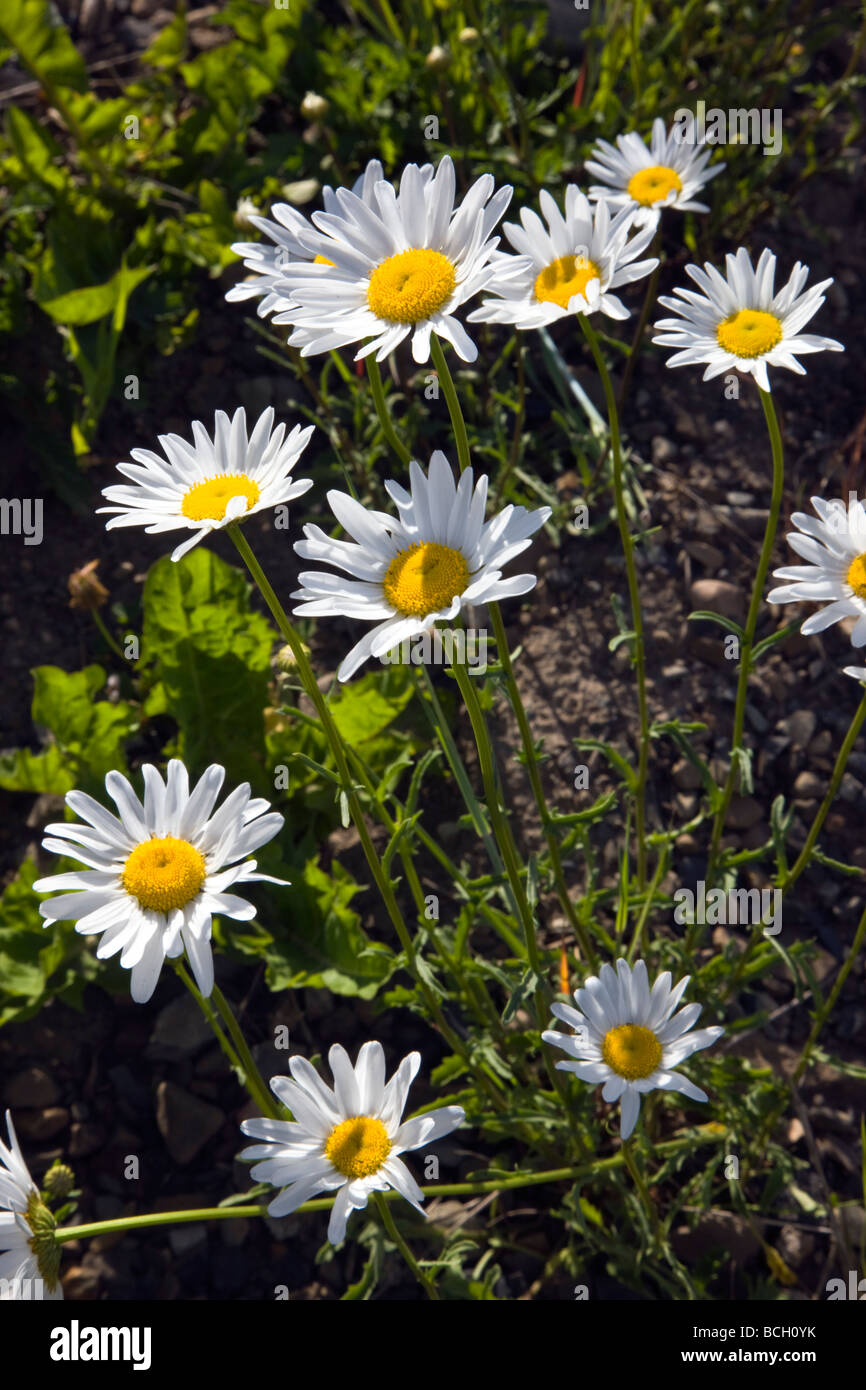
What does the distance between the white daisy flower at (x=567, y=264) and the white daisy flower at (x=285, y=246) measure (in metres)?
0.22

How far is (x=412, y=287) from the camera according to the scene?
1747 mm

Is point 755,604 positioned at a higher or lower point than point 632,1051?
higher

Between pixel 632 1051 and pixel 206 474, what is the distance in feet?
3.93

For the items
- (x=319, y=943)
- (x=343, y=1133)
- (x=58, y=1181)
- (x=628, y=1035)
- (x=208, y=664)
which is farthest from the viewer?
(x=208, y=664)

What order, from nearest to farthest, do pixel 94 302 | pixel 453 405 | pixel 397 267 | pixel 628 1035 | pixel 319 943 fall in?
pixel 453 405 → pixel 397 267 → pixel 628 1035 → pixel 319 943 → pixel 94 302

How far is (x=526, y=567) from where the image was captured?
3.32 meters

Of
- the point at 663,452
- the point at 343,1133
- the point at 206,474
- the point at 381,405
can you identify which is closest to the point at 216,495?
the point at 206,474

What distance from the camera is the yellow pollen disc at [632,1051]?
1.97 metres

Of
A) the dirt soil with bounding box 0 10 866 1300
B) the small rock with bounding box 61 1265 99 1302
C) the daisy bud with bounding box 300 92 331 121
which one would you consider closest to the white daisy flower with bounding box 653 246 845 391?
the dirt soil with bounding box 0 10 866 1300

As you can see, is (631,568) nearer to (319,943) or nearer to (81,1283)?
(319,943)

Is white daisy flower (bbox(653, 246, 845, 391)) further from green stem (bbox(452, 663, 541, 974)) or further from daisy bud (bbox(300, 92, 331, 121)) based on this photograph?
daisy bud (bbox(300, 92, 331, 121))

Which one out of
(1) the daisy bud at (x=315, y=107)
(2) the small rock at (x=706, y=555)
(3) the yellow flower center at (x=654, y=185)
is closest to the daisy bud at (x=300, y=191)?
(1) the daisy bud at (x=315, y=107)
